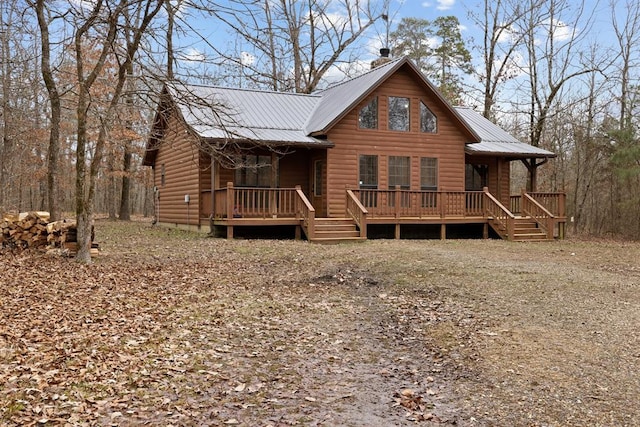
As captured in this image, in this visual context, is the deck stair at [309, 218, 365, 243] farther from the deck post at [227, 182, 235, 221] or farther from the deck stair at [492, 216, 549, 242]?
the deck stair at [492, 216, 549, 242]

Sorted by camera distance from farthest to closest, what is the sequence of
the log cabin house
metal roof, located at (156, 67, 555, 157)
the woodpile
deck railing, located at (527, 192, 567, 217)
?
deck railing, located at (527, 192, 567, 217) → metal roof, located at (156, 67, 555, 157) → the log cabin house → the woodpile

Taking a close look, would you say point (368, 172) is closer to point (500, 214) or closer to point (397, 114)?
point (397, 114)

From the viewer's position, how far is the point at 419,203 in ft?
60.9

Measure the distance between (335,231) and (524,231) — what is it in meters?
6.93

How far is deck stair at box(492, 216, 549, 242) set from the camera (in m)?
18.2

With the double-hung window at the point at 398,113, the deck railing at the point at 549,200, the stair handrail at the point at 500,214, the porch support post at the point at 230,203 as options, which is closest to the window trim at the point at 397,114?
the double-hung window at the point at 398,113

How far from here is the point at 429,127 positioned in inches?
781

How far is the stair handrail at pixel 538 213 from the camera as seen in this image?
18.6 meters

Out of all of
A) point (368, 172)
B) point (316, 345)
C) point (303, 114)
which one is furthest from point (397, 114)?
point (316, 345)

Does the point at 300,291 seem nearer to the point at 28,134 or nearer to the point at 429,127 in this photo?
the point at 429,127

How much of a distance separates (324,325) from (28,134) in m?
23.3

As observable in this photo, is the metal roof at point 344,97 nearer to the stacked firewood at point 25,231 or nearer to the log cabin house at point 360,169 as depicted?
the log cabin house at point 360,169

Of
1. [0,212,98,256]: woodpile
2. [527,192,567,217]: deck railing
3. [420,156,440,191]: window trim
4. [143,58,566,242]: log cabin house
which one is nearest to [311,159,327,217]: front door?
[143,58,566,242]: log cabin house

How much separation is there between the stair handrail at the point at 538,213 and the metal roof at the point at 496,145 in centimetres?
221
